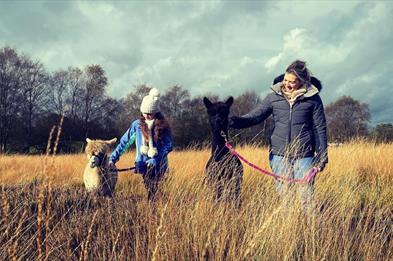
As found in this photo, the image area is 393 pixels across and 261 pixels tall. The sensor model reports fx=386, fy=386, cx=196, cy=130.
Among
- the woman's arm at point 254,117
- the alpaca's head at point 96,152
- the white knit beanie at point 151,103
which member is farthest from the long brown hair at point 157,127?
the woman's arm at point 254,117

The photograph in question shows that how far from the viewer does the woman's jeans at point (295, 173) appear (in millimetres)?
3771

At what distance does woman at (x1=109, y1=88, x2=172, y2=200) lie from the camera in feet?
16.9

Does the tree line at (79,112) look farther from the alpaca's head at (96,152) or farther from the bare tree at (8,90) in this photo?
the alpaca's head at (96,152)

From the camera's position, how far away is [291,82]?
170 inches

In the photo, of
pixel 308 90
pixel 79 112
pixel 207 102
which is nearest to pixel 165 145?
pixel 207 102

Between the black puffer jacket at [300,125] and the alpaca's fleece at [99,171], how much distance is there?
1.93 m

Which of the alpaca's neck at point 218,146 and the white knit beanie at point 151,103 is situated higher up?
the white knit beanie at point 151,103

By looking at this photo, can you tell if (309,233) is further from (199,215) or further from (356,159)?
(356,159)

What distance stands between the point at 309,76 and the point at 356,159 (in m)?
3.95

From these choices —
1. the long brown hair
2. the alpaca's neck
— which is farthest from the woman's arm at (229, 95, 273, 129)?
the long brown hair

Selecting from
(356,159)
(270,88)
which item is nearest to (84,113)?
(356,159)

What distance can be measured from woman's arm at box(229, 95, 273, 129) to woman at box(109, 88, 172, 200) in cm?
112

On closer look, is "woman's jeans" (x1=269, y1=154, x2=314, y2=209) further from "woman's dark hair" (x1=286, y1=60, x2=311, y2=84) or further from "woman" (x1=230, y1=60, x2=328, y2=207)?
"woman's dark hair" (x1=286, y1=60, x2=311, y2=84)

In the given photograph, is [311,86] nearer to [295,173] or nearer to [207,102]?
[295,173]
